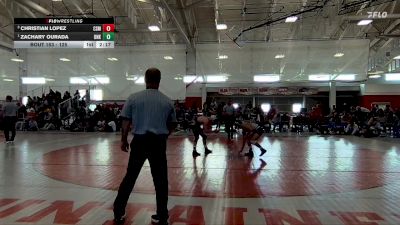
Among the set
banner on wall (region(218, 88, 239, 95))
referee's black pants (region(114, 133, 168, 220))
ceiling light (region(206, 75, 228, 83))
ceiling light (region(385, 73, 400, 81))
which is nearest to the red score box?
referee's black pants (region(114, 133, 168, 220))

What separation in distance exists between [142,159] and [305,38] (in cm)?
2596

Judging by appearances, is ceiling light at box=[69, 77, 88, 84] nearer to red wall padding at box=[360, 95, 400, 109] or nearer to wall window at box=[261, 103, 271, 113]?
wall window at box=[261, 103, 271, 113]

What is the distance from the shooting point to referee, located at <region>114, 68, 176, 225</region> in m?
4.00

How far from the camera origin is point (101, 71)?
27719mm

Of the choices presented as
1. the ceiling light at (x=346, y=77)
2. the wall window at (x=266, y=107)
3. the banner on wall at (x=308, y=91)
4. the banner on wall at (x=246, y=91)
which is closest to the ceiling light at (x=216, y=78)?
the banner on wall at (x=246, y=91)

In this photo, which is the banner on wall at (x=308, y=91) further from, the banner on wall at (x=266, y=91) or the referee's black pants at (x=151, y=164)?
the referee's black pants at (x=151, y=164)

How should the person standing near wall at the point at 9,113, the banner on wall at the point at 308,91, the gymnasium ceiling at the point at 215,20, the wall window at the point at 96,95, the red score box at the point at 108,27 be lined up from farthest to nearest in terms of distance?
1. the wall window at the point at 96,95
2. the banner on wall at the point at 308,91
3. the gymnasium ceiling at the point at 215,20
4. the red score box at the point at 108,27
5. the person standing near wall at the point at 9,113

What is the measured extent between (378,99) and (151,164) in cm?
2888

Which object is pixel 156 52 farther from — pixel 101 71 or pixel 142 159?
pixel 142 159

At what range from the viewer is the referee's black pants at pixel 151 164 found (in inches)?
157

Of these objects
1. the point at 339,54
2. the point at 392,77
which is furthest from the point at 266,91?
the point at 392,77

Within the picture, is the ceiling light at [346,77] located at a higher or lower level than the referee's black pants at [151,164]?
higher

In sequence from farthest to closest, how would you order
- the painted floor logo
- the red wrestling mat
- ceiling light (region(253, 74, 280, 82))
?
ceiling light (region(253, 74, 280, 82))
the red wrestling mat
the painted floor logo
